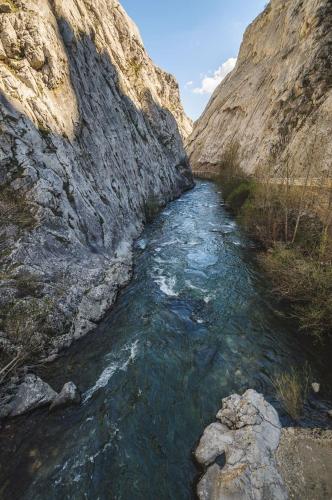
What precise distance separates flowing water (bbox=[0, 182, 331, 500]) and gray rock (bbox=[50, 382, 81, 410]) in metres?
0.22

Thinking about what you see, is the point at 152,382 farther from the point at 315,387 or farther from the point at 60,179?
the point at 60,179

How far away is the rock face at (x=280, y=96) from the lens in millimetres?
27500

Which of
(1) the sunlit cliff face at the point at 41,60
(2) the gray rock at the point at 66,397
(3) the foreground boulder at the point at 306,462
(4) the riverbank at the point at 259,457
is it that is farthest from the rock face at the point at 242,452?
(1) the sunlit cliff face at the point at 41,60

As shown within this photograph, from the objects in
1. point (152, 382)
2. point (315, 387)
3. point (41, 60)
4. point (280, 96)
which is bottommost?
point (152, 382)

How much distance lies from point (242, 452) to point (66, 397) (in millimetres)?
5023

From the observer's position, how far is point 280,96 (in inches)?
1518

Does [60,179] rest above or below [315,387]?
above

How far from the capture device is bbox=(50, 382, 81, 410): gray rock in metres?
7.86

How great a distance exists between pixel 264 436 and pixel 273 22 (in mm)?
69849

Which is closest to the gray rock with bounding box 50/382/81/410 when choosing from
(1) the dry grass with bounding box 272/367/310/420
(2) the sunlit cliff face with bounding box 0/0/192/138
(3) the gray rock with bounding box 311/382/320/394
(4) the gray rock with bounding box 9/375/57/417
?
(4) the gray rock with bounding box 9/375/57/417

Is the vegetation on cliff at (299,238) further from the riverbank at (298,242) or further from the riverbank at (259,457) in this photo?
the riverbank at (259,457)

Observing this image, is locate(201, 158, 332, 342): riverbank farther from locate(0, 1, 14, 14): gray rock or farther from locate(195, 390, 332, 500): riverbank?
locate(0, 1, 14, 14): gray rock

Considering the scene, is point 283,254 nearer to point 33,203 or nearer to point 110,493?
point 110,493

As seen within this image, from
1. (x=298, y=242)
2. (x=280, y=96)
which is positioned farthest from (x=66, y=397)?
(x=280, y=96)
